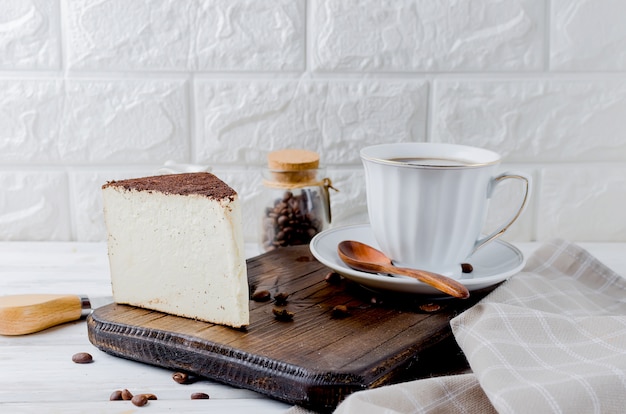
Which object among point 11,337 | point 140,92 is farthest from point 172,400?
point 140,92

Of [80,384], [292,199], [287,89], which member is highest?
[287,89]

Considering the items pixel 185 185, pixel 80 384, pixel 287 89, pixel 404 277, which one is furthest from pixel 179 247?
pixel 287 89

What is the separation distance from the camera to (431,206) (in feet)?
3.06

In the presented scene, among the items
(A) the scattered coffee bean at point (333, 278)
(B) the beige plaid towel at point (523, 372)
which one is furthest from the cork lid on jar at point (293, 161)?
(B) the beige plaid towel at point (523, 372)

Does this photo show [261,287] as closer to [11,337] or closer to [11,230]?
[11,337]

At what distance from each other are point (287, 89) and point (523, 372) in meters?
0.78

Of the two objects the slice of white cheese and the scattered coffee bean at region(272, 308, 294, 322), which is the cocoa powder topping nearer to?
the slice of white cheese

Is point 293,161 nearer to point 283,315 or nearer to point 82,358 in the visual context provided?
point 283,315

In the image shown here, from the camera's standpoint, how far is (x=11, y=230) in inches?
54.4

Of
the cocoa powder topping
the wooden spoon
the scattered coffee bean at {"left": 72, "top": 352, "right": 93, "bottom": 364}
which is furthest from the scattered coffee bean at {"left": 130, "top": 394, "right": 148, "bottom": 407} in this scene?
the wooden spoon

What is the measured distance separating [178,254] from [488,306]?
1.19 ft

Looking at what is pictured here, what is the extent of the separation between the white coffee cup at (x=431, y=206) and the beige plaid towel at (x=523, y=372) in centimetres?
16

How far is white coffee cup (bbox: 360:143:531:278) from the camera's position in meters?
0.92

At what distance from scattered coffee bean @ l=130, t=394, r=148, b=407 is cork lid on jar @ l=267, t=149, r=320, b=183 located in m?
0.54
